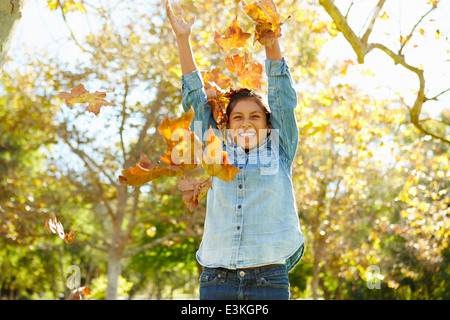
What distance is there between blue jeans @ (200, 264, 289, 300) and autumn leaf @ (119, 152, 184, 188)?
2.04 feet

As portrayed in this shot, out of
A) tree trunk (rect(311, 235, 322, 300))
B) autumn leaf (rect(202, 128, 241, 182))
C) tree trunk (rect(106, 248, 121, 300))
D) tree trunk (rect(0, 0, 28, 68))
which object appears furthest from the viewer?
tree trunk (rect(311, 235, 322, 300))

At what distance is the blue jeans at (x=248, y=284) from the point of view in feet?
5.82

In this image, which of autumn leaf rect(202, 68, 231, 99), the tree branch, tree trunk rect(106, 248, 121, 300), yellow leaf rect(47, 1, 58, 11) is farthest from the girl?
tree trunk rect(106, 248, 121, 300)

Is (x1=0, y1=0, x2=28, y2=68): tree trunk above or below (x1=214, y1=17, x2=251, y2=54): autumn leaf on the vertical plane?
below

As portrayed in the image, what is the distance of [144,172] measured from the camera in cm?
142

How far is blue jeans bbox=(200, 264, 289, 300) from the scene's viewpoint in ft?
5.82

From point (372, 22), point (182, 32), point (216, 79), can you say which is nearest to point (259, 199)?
point (216, 79)

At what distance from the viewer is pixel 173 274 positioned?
2192 cm

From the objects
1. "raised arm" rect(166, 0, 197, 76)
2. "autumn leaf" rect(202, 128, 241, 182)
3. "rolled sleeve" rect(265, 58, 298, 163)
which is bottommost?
"autumn leaf" rect(202, 128, 241, 182)

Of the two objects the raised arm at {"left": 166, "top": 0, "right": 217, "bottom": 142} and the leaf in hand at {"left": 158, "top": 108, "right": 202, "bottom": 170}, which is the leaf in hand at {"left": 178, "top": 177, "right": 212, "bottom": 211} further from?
the raised arm at {"left": 166, "top": 0, "right": 217, "bottom": 142}

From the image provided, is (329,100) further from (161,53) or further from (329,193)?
(329,193)

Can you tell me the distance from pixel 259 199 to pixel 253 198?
27mm

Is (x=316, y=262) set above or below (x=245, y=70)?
below

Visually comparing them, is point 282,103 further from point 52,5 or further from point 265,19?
point 52,5
